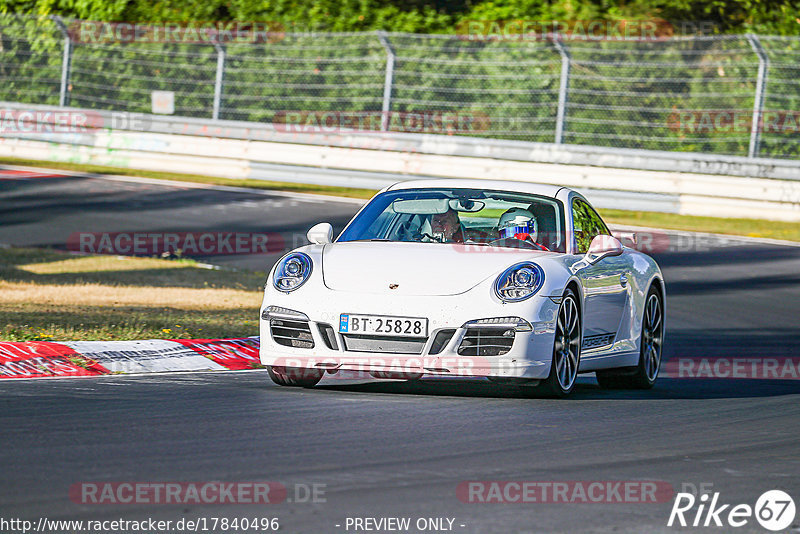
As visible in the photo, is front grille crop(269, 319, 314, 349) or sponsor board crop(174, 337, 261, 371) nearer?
front grille crop(269, 319, 314, 349)

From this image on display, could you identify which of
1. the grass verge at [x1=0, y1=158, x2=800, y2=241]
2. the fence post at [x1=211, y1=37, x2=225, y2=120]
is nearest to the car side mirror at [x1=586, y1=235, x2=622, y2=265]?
the grass verge at [x1=0, y1=158, x2=800, y2=241]

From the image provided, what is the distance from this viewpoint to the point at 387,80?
944 inches

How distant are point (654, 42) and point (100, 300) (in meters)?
12.8

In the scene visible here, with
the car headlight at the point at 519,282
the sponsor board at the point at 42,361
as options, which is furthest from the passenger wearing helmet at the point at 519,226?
the sponsor board at the point at 42,361

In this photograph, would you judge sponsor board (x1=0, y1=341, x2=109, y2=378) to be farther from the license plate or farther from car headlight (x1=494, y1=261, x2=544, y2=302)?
car headlight (x1=494, y1=261, x2=544, y2=302)

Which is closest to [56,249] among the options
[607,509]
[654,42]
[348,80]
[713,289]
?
[713,289]

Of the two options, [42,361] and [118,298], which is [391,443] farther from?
[118,298]

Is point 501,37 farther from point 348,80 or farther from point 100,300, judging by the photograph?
point 100,300

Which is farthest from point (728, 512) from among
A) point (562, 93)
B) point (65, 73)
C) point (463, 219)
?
point (65, 73)

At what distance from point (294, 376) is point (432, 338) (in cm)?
105

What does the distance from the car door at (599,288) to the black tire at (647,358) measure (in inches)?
17.2

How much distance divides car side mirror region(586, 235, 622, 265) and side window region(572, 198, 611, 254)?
118 millimetres

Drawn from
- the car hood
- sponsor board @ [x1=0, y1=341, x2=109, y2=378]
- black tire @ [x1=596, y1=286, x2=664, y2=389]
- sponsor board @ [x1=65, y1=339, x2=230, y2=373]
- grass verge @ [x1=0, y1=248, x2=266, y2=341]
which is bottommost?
grass verge @ [x1=0, y1=248, x2=266, y2=341]

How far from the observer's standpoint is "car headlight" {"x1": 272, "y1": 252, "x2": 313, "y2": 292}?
323 inches
